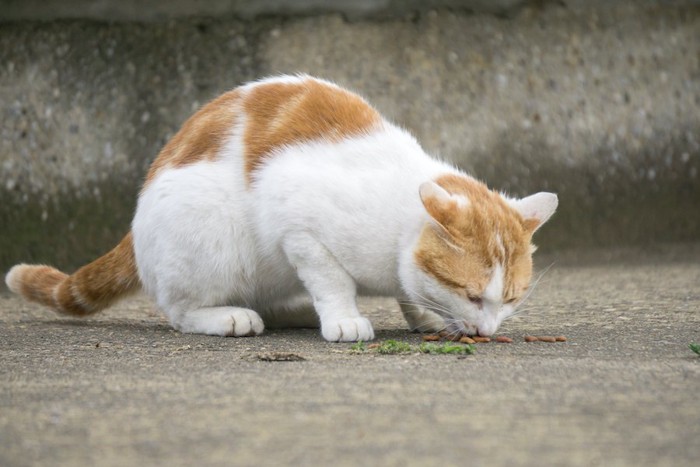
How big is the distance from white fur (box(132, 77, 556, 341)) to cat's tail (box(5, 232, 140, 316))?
19cm

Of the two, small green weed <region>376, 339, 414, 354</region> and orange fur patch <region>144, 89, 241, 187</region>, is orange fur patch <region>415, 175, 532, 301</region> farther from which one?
orange fur patch <region>144, 89, 241, 187</region>

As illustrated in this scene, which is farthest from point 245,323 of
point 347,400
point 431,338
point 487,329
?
point 347,400

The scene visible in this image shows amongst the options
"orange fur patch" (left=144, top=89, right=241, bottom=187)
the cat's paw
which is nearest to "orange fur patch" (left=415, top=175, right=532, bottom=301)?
the cat's paw

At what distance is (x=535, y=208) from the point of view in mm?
3486

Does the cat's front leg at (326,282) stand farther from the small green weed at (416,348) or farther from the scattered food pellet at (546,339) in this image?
the scattered food pellet at (546,339)

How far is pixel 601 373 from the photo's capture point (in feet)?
8.80

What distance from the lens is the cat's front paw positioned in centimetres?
341

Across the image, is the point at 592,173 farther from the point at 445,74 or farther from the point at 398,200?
the point at 398,200

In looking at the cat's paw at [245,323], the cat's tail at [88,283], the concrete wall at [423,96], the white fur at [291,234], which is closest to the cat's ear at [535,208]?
the white fur at [291,234]

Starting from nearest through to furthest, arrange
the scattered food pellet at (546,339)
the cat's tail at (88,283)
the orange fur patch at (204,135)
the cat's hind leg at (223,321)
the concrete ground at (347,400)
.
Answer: the concrete ground at (347,400)
the scattered food pellet at (546,339)
the cat's hind leg at (223,321)
the orange fur patch at (204,135)
the cat's tail at (88,283)

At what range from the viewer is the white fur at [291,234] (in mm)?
3441

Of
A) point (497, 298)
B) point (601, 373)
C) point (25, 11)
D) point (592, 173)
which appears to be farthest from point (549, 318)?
point (25, 11)

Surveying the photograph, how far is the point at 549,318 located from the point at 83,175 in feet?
9.52

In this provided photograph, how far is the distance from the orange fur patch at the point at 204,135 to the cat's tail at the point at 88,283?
34 cm
